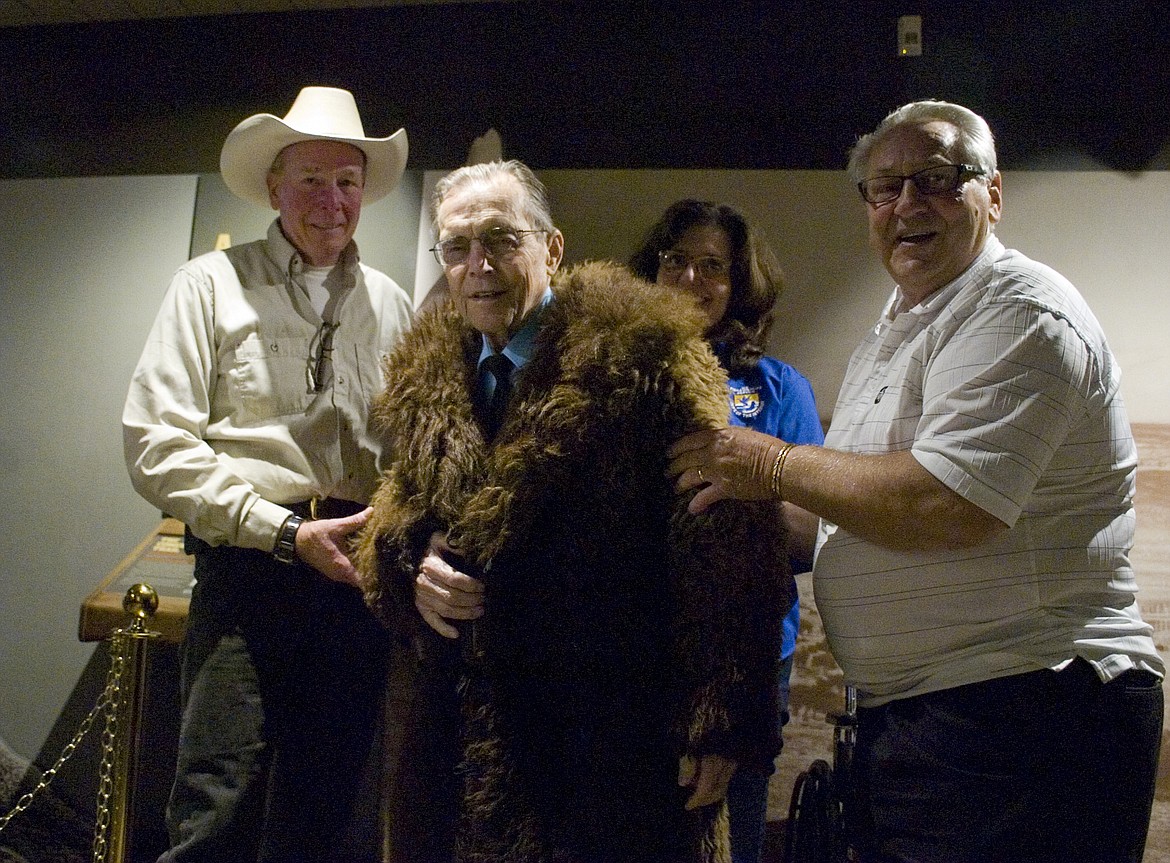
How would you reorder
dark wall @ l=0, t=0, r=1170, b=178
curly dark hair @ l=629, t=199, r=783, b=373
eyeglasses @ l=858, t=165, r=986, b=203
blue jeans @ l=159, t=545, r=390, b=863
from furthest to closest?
dark wall @ l=0, t=0, r=1170, b=178 < curly dark hair @ l=629, t=199, r=783, b=373 < blue jeans @ l=159, t=545, r=390, b=863 < eyeglasses @ l=858, t=165, r=986, b=203

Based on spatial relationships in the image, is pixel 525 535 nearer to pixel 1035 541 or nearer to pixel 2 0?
pixel 1035 541

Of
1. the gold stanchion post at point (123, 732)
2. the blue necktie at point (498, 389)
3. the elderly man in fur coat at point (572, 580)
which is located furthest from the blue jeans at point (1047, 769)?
the gold stanchion post at point (123, 732)

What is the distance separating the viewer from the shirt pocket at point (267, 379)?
2305 mm

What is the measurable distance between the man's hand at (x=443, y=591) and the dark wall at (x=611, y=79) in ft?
6.16

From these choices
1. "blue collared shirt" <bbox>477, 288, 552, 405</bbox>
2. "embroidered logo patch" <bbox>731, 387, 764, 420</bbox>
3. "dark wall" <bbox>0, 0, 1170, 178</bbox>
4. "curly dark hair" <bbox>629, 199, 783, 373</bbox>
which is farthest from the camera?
"dark wall" <bbox>0, 0, 1170, 178</bbox>

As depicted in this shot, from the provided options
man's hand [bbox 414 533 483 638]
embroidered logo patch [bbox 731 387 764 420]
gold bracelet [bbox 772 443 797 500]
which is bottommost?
man's hand [bbox 414 533 483 638]

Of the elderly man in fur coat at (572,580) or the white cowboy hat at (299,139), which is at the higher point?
the white cowboy hat at (299,139)

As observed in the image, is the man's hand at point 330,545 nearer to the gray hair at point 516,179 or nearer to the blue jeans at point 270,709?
the blue jeans at point 270,709

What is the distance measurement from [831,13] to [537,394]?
2159 mm

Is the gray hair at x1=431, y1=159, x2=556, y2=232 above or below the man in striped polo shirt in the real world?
above

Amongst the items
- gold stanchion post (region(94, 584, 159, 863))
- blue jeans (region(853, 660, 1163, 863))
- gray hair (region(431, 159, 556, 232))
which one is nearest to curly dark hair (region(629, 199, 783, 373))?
gray hair (region(431, 159, 556, 232))

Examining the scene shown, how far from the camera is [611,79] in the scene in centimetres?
322

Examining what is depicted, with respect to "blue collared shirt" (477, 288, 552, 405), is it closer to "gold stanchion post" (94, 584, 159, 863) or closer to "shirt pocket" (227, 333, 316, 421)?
"shirt pocket" (227, 333, 316, 421)

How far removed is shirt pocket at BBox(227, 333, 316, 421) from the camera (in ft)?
7.56
